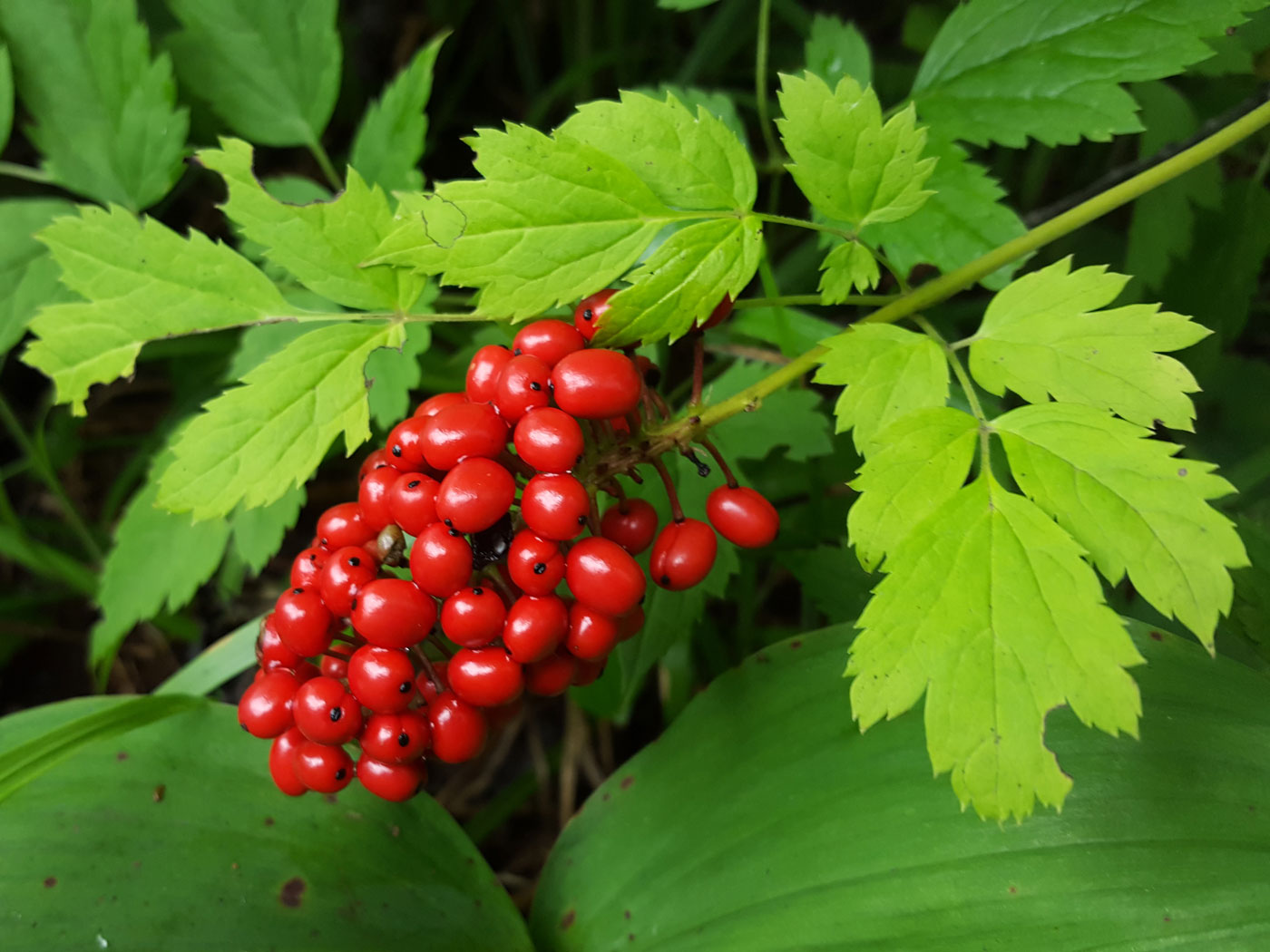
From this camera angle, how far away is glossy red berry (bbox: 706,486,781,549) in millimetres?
832

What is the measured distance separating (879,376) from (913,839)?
51 cm

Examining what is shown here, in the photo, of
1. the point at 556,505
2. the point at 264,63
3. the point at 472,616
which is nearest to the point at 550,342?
the point at 556,505

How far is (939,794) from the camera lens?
907 millimetres

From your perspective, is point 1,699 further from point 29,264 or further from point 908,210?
point 908,210

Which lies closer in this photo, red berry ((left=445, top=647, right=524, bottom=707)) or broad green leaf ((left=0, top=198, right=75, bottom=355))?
red berry ((left=445, top=647, right=524, bottom=707))

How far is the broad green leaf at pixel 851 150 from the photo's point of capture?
0.82m

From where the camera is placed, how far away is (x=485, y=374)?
85 cm

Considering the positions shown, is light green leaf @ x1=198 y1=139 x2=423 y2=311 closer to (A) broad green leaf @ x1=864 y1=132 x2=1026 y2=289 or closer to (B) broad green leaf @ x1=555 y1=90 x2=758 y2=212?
(B) broad green leaf @ x1=555 y1=90 x2=758 y2=212

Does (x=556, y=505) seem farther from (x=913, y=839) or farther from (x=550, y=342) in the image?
(x=913, y=839)

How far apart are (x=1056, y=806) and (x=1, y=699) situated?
238 centimetres

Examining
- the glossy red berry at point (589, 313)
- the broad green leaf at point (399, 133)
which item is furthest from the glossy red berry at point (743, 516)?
the broad green leaf at point (399, 133)

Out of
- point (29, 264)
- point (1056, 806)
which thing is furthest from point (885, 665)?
point (29, 264)

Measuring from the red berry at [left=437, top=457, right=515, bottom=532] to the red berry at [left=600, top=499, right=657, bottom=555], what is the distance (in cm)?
14

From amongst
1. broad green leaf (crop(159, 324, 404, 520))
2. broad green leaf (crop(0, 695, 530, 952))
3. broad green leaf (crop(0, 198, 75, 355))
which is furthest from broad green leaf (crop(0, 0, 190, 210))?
broad green leaf (crop(0, 695, 530, 952))
